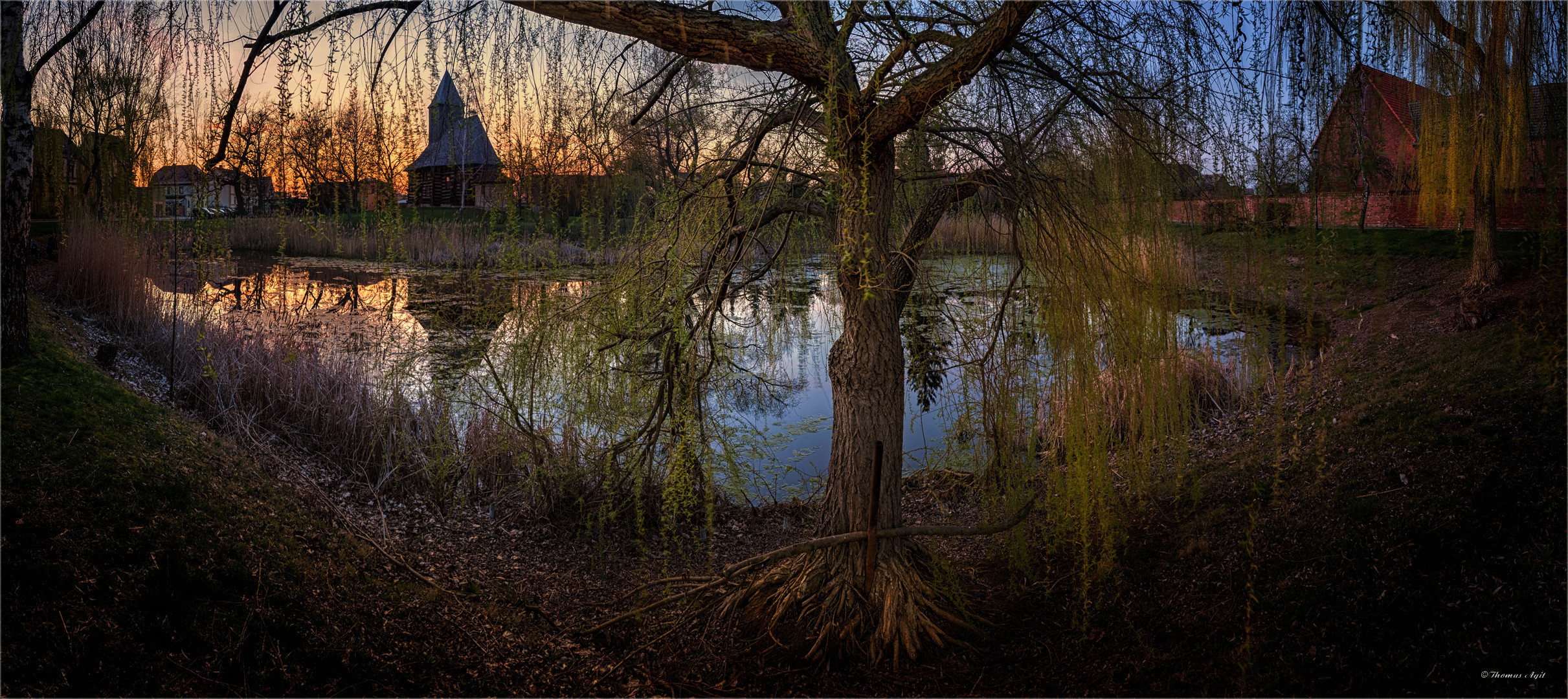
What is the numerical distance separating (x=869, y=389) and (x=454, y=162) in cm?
175

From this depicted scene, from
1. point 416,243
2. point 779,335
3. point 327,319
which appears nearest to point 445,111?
point 779,335

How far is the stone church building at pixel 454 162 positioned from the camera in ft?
8.73

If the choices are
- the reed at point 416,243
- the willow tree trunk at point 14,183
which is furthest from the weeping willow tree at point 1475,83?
the willow tree trunk at point 14,183

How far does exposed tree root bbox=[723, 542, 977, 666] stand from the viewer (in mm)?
2980

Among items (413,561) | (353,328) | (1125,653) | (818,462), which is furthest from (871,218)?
(353,328)

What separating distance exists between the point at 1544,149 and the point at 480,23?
3.36 metres

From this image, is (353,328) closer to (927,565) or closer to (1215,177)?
(927,565)

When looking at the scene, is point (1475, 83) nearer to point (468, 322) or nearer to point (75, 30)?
point (75, 30)

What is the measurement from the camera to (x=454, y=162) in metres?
2.69

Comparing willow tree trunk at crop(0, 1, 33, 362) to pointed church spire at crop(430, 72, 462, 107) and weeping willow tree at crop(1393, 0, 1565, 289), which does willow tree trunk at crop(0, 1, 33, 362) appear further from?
weeping willow tree at crop(1393, 0, 1565, 289)

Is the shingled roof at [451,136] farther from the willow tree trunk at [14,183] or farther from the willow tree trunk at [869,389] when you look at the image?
the willow tree trunk at [14,183]

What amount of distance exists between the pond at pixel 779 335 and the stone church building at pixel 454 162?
422 mm

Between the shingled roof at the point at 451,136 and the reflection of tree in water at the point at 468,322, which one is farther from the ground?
the shingled roof at the point at 451,136

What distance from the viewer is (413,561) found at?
151 inches
